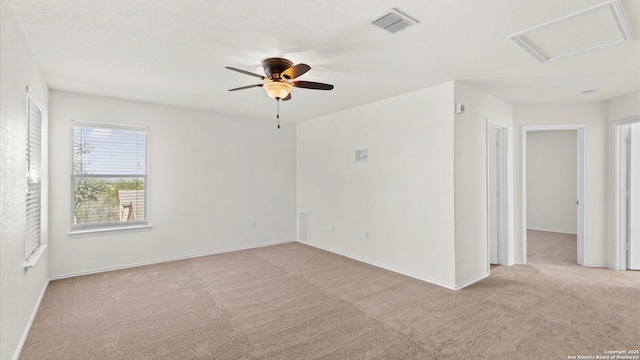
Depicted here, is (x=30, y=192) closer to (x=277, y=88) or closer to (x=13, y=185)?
(x=13, y=185)

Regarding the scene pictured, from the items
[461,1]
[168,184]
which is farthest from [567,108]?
[168,184]

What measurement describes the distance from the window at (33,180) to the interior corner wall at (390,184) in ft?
13.6

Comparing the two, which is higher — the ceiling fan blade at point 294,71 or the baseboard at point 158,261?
the ceiling fan blade at point 294,71

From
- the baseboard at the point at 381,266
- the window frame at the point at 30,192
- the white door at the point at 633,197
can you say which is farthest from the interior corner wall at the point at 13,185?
the white door at the point at 633,197

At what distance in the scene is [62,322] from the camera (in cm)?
295

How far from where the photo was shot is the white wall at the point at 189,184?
4.28m

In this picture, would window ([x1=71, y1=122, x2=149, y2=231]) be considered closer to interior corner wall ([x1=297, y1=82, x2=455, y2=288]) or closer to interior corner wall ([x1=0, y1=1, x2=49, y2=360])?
interior corner wall ([x1=0, y1=1, x2=49, y2=360])

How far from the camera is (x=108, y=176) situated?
461 cm

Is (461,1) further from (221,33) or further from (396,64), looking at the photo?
(221,33)

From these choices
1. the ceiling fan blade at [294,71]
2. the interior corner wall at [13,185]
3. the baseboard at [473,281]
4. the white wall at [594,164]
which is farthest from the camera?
the white wall at [594,164]

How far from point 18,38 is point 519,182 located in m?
6.29

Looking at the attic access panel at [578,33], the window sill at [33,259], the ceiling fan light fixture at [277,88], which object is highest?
the attic access panel at [578,33]

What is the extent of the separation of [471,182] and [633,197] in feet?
8.81

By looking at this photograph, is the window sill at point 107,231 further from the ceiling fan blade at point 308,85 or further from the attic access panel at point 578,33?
the attic access panel at point 578,33
